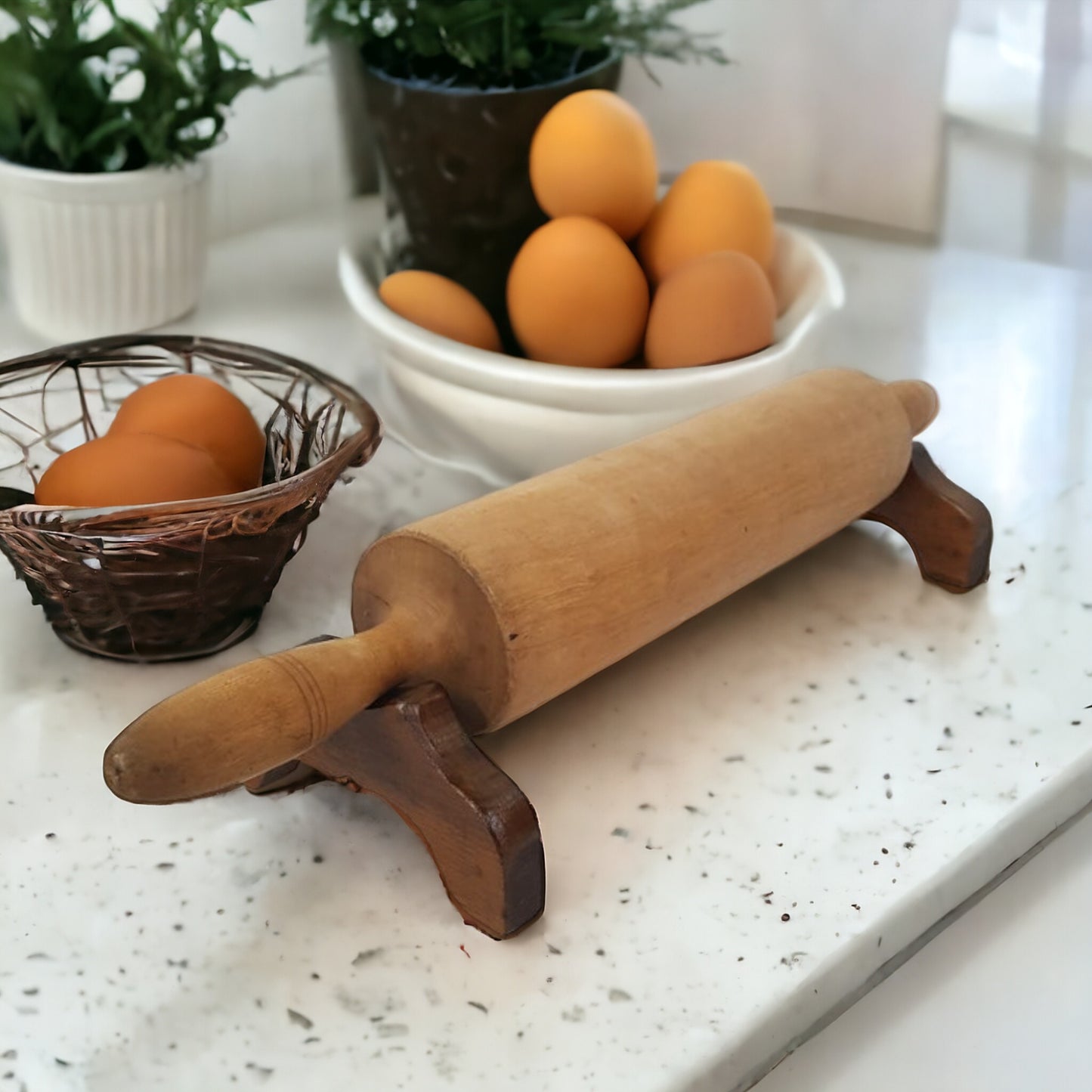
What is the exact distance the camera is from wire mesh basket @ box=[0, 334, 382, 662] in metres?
0.50

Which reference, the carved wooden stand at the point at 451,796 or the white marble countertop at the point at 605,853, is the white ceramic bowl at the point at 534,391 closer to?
the white marble countertop at the point at 605,853

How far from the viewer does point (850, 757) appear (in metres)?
0.54

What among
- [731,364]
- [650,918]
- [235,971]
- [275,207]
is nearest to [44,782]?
[235,971]

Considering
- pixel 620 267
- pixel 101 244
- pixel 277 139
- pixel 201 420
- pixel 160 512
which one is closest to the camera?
pixel 160 512

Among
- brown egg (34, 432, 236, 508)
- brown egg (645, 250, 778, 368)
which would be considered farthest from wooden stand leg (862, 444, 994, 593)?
brown egg (34, 432, 236, 508)

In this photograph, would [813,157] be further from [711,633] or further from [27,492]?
[27,492]

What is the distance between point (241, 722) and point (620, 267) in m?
0.41

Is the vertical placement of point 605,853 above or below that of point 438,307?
below

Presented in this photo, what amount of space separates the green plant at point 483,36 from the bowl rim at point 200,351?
0.85ft

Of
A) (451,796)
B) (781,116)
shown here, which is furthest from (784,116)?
(451,796)

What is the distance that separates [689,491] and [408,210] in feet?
1.32

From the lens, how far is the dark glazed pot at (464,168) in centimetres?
78

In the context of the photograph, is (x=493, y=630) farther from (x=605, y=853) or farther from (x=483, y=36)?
(x=483, y=36)

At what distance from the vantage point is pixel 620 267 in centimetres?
71
